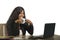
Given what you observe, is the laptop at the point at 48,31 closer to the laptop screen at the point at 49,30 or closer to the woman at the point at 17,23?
the laptop screen at the point at 49,30

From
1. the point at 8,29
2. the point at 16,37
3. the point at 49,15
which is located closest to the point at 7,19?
the point at 8,29

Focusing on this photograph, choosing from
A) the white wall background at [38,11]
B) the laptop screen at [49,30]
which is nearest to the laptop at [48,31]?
the laptop screen at [49,30]

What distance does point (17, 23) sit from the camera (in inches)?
68.1

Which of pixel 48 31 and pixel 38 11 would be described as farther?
pixel 38 11

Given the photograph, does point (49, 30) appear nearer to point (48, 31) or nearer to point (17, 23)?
point (48, 31)

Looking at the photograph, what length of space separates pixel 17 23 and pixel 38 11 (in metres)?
0.24

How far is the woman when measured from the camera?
1717 mm

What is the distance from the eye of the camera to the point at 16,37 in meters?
1.65

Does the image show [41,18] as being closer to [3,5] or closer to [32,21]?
[32,21]

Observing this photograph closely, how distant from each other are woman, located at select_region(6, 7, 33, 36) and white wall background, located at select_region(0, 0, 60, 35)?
2.1 inches

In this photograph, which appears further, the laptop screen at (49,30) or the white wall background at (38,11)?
the white wall background at (38,11)

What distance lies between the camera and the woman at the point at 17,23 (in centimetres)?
172

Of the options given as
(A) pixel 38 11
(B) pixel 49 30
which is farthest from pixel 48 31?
(A) pixel 38 11

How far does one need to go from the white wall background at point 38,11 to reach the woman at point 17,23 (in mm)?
54
